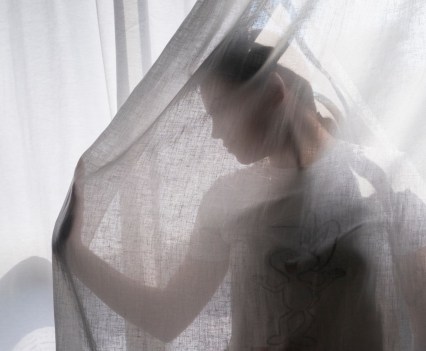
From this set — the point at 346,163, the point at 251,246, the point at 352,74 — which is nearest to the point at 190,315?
the point at 251,246

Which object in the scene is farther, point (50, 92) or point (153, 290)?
point (50, 92)

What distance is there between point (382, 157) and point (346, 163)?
0.17 feet

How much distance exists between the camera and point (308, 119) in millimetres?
814

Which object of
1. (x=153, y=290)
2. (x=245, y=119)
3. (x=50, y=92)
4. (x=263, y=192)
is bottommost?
(x=153, y=290)

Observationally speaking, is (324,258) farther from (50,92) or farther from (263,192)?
(50,92)

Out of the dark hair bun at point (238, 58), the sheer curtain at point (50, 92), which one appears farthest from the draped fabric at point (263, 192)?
the sheer curtain at point (50, 92)

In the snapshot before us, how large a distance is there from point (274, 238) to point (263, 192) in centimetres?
7

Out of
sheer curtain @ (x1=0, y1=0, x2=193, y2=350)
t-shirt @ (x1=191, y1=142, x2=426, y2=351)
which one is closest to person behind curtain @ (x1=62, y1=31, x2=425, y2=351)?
t-shirt @ (x1=191, y1=142, x2=426, y2=351)

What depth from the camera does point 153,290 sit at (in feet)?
2.69

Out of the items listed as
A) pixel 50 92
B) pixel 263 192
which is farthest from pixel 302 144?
pixel 50 92

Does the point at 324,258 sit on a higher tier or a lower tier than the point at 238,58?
lower

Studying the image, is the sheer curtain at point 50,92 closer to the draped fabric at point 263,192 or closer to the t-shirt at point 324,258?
the draped fabric at point 263,192

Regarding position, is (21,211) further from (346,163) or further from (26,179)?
(346,163)

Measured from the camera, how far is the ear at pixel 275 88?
0.81 metres
